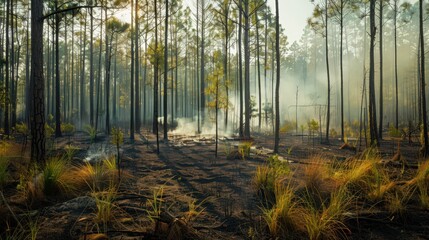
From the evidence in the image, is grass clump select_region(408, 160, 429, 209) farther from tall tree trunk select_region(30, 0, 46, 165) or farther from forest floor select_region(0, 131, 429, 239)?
tall tree trunk select_region(30, 0, 46, 165)

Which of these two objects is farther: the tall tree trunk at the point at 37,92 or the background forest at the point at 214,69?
the background forest at the point at 214,69

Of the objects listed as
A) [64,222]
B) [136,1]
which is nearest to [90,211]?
[64,222]

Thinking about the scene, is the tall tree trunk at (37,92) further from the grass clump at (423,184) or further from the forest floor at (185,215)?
the grass clump at (423,184)

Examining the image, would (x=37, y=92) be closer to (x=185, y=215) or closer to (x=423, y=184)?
(x=185, y=215)

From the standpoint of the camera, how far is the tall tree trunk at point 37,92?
217 inches

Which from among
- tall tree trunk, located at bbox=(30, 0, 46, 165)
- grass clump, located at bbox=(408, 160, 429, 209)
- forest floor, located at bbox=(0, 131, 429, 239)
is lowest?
forest floor, located at bbox=(0, 131, 429, 239)

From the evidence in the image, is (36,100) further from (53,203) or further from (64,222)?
(64,222)

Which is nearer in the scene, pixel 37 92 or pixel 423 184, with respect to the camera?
pixel 423 184

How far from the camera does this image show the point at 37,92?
5504 millimetres

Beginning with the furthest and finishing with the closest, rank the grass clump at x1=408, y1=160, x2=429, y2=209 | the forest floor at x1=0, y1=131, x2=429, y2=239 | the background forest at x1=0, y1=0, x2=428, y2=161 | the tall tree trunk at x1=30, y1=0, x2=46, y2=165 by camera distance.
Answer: the background forest at x1=0, y1=0, x2=428, y2=161 → the tall tree trunk at x1=30, y1=0, x2=46, y2=165 → the grass clump at x1=408, y1=160, x2=429, y2=209 → the forest floor at x1=0, y1=131, x2=429, y2=239

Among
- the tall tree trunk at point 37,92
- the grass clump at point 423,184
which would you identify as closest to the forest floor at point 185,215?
the grass clump at point 423,184

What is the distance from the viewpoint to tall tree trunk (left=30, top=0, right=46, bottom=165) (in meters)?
5.50

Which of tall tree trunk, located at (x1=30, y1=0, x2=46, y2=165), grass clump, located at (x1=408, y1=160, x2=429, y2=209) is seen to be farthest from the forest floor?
tall tree trunk, located at (x1=30, y1=0, x2=46, y2=165)

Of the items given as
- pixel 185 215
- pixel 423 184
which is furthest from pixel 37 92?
pixel 423 184
